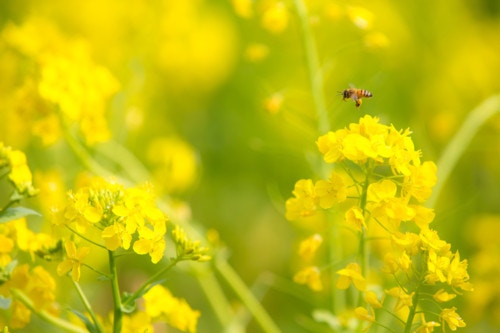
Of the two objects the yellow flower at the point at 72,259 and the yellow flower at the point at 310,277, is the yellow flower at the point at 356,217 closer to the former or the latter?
the yellow flower at the point at 310,277

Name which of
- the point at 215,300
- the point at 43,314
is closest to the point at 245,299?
the point at 215,300

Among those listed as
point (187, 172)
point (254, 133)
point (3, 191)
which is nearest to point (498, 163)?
point (254, 133)

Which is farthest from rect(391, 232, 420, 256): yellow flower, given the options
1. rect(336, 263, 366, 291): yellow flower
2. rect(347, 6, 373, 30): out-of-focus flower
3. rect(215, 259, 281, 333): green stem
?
rect(347, 6, 373, 30): out-of-focus flower

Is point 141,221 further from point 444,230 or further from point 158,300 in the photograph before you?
point 444,230

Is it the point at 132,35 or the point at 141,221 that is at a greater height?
the point at 132,35

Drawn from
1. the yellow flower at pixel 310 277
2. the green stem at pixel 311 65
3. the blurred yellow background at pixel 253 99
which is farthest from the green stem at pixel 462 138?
the yellow flower at pixel 310 277

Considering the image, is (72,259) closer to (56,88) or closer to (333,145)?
(333,145)
